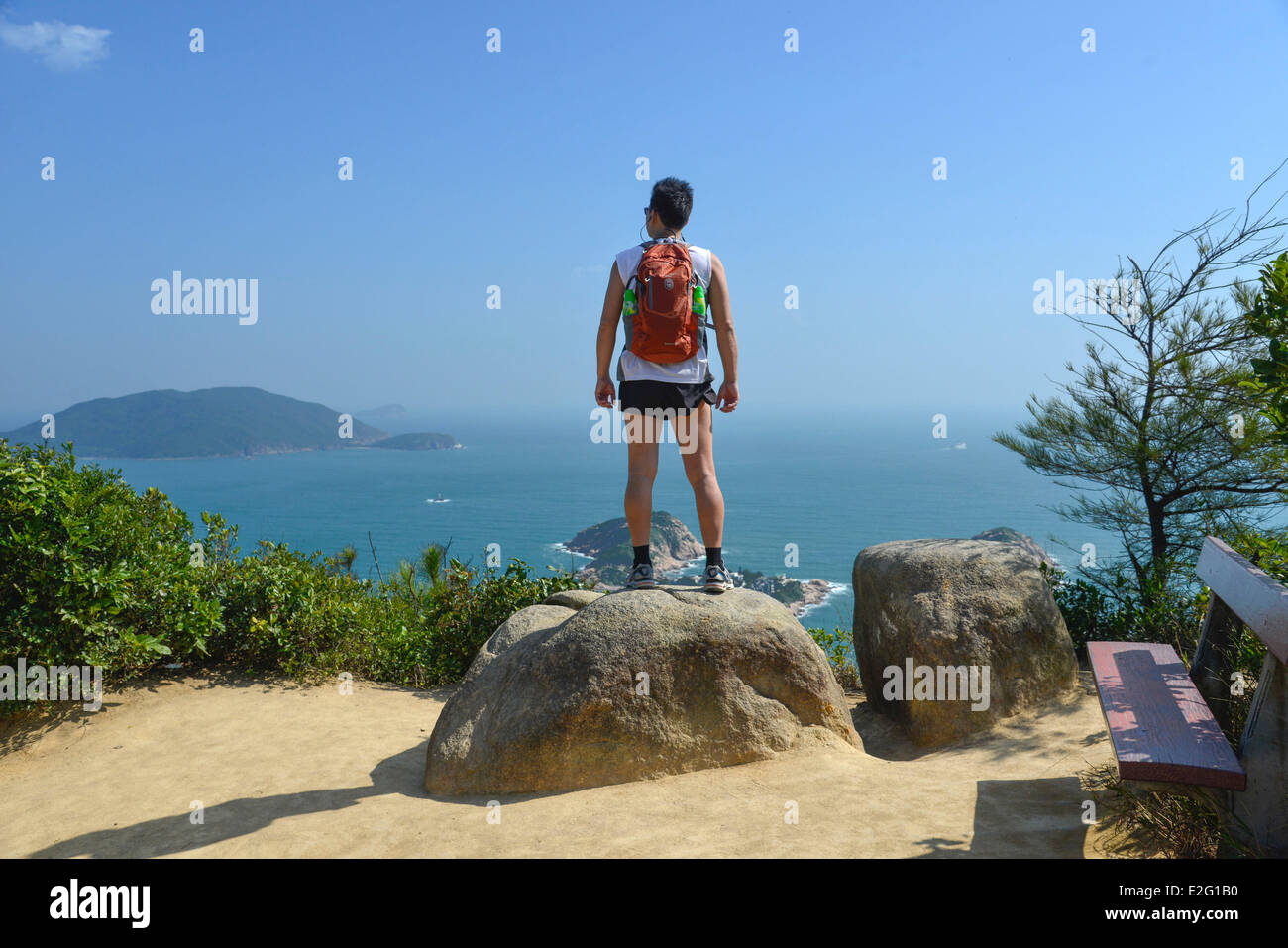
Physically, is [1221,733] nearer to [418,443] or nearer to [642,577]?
[642,577]

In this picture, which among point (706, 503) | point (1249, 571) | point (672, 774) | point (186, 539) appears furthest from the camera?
point (186, 539)

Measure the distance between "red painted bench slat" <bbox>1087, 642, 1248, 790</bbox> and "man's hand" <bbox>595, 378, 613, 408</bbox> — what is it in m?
3.00

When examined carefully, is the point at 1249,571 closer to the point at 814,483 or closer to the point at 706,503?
the point at 706,503

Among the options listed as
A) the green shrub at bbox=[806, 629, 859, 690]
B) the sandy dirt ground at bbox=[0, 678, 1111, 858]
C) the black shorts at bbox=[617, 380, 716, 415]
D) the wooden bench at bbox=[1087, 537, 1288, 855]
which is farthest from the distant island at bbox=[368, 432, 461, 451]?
the wooden bench at bbox=[1087, 537, 1288, 855]

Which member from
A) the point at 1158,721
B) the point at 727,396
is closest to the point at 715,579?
the point at 727,396

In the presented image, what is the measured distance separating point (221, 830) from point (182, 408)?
122 m

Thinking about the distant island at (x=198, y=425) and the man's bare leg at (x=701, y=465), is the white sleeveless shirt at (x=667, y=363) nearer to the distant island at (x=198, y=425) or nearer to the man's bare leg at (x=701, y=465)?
the man's bare leg at (x=701, y=465)

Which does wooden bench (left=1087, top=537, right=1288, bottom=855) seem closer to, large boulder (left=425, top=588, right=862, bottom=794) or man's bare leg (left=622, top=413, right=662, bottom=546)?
large boulder (left=425, top=588, right=862, bottom=794)

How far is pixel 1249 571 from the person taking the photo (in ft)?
11.7

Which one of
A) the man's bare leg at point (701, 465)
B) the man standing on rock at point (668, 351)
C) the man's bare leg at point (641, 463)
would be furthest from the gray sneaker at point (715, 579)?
the man's bare leg at point (641, 463)

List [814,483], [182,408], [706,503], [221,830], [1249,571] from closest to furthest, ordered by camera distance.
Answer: [1249,571] < [221,830] < [706,503] < [814,483] < [182,408]

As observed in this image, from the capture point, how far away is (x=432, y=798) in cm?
468
